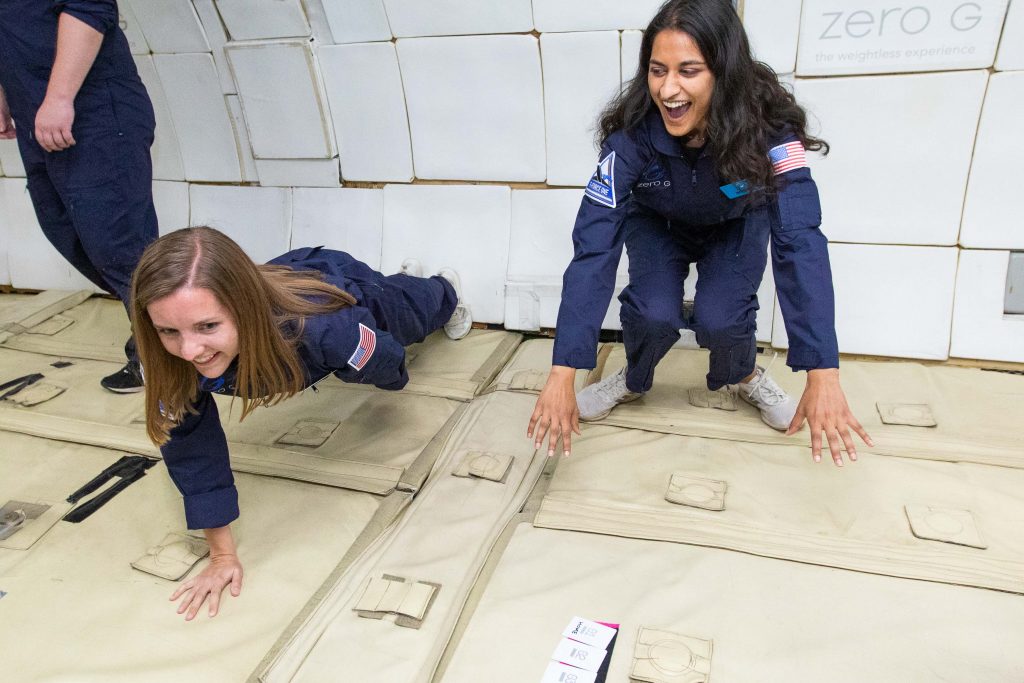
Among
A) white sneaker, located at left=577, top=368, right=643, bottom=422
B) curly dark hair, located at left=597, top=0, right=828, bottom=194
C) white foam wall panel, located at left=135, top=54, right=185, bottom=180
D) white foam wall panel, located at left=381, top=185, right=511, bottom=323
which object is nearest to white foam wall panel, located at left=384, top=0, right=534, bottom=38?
white foam wall panel, located at left=381, top=185, right=511, bottom=323

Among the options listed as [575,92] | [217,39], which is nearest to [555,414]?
[575,92]

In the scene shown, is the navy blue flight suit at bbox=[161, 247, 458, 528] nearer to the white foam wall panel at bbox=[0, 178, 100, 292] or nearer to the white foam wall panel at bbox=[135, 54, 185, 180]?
the white foam wall panel at bbox=[135, 54, 185, 180]

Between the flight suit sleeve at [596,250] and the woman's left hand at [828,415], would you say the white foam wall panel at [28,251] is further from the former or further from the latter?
the woman's left hand at [828,415]

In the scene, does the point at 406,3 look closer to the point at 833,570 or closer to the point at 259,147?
the point at 259,147

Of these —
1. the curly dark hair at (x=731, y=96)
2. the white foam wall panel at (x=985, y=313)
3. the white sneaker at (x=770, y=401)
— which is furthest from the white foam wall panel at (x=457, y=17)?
the white foam wall panel at (x=985, y=313)

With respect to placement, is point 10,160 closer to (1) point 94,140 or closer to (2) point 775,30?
(1) point 94,140

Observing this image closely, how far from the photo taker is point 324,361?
4.93ft

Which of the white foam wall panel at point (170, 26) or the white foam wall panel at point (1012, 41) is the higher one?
the white foam wall panel at point (170, 26)

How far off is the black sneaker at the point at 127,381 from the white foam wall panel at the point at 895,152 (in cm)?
202

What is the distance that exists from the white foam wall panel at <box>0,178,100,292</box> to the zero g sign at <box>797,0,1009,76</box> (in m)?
2.67

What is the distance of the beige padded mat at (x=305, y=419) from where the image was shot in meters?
1.68

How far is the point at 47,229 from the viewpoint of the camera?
6.20ft

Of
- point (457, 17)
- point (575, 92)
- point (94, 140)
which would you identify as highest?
point (457, 17)

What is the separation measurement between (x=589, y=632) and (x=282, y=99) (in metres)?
1.94
